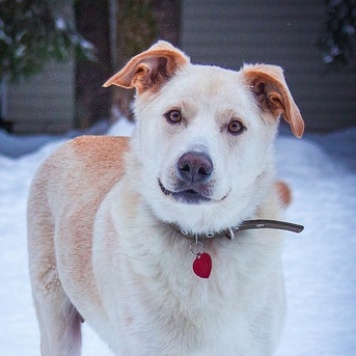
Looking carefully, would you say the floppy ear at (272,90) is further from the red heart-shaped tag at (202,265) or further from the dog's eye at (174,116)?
the red heart-shaped tag at (202,265)

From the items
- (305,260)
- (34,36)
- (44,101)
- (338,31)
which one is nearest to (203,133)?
(305,260)

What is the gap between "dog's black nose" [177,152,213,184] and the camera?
2770 mm

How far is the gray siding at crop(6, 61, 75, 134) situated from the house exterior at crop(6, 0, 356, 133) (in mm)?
19

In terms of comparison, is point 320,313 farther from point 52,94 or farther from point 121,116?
point 52,94

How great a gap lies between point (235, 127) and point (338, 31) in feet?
31.7

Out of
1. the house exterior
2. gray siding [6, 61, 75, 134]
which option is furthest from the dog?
gray siding [6, 61, 75, 134]

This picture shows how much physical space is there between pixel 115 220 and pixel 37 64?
871cm

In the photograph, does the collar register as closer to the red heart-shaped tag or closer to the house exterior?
the red heart-shaped tag

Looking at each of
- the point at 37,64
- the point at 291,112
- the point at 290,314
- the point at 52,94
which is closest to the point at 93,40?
the point at 37,64

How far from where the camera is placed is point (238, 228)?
3104 millimetres

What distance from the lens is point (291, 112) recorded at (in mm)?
3029

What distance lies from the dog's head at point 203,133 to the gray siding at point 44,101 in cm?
1310

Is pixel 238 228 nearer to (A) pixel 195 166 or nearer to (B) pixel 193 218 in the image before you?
(B) pixel 193 218

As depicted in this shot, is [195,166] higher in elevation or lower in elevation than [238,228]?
higher
